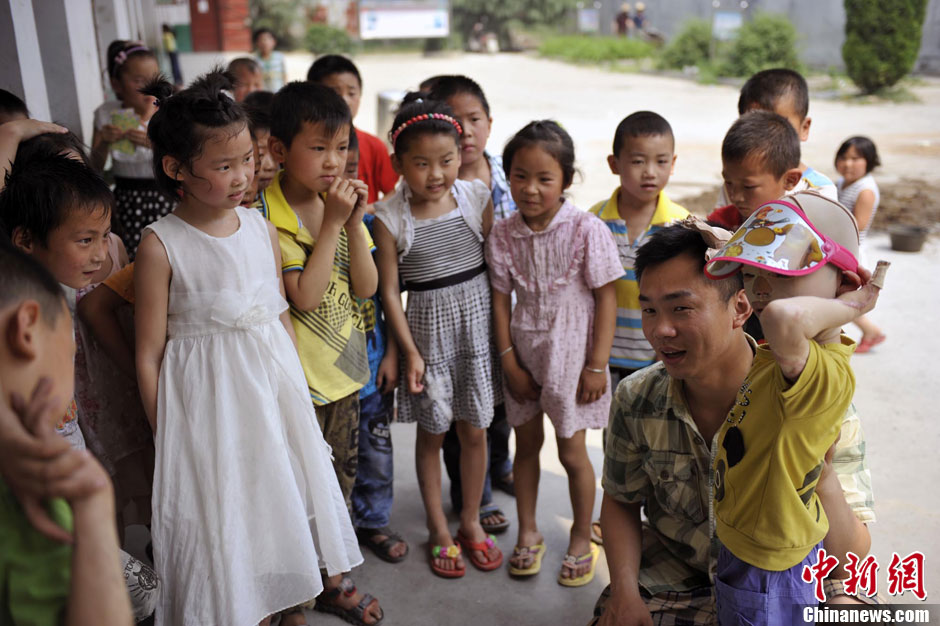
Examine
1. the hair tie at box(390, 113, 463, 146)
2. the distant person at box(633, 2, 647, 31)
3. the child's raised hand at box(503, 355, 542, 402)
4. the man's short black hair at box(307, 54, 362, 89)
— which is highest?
the distant person at box(633, 2, 647, 31)

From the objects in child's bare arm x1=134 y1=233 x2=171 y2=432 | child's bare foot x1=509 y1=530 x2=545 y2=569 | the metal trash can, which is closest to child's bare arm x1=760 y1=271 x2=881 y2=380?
child's bare arm x1=134 y1=233 x2=171 y2=432

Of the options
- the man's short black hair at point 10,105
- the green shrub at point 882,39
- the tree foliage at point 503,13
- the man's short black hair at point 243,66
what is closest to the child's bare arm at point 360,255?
the man's short black hair at point 10,105

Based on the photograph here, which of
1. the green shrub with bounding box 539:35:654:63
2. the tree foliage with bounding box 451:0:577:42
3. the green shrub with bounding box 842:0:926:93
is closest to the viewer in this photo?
the green shrub with bounding box 842:0:926:93

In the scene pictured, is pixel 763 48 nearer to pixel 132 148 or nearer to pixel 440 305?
pixel 132 148

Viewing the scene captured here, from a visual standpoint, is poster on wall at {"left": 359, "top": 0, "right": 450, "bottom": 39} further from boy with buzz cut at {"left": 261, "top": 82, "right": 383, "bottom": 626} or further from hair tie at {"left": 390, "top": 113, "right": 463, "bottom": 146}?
boy with buzz cut at {"left": 261, "top": 82, "right": 383, "bottom": 626}

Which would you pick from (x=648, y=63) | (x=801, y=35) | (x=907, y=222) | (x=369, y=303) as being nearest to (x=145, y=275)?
(x=369, y=303)

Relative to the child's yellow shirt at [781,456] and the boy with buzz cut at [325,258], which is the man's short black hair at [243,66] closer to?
the boy with buzz cut at [325,258]

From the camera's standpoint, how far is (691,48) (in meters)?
20.6

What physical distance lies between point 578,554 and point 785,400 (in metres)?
1.44

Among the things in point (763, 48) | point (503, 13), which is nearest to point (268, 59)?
point (763, 48)

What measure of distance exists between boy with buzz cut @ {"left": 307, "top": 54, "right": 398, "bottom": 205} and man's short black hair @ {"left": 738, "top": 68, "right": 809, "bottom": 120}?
1660 mm

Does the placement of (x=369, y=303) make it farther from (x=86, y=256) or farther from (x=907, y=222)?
(x=907, y=222)

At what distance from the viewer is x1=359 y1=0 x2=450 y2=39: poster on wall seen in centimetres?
1517

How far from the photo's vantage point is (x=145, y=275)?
1.88 meters
